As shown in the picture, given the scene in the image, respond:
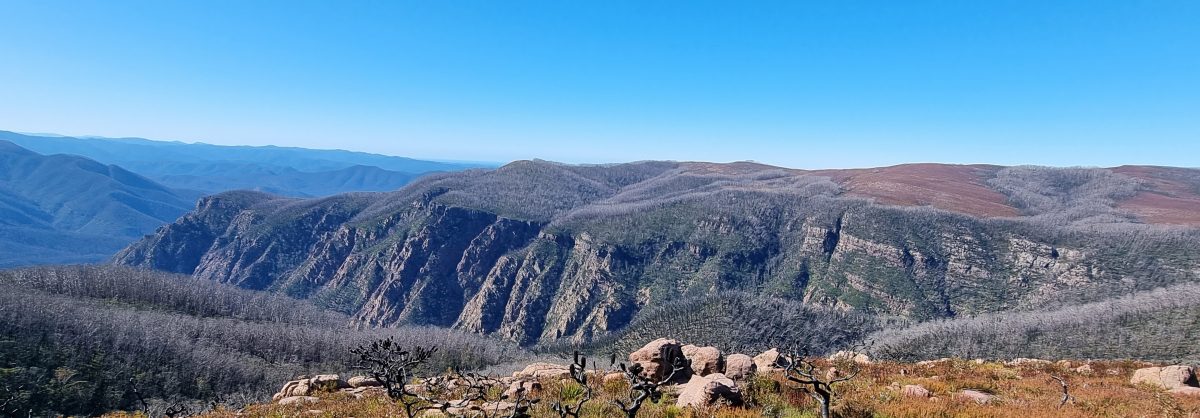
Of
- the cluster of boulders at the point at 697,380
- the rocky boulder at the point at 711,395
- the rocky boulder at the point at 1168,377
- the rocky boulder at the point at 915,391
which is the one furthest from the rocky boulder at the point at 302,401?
the rocky boulder at the point at 1168,377

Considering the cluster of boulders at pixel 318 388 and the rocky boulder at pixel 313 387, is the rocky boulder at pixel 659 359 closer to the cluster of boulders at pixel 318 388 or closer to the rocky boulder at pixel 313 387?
the cluster of boulders at pixel 318 388

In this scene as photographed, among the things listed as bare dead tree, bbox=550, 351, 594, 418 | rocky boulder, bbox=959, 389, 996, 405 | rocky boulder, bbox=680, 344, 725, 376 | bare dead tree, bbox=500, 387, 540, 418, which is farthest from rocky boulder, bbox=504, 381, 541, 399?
rocky boulder, bbox=959, 389, 996, 405

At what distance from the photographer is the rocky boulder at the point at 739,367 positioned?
21.0 meters

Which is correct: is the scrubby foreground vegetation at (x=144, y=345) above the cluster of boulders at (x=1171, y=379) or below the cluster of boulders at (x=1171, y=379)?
below

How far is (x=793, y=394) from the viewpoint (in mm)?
16375

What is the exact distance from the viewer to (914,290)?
17862 centimetres

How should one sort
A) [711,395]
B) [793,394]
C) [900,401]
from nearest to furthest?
[711,395]
[900,401]
[793,394]

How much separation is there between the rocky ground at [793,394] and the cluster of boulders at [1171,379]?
1.7 inches

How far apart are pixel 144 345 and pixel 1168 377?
14585 centimetres

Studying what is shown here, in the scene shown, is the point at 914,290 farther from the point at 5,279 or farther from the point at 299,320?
the point at 5,279

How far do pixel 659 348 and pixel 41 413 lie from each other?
97798 mm

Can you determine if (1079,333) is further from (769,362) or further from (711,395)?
(711,395)

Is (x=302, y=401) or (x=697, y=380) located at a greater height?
(x=697, y=380)

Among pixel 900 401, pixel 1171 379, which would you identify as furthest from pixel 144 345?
pixel 1171 379
